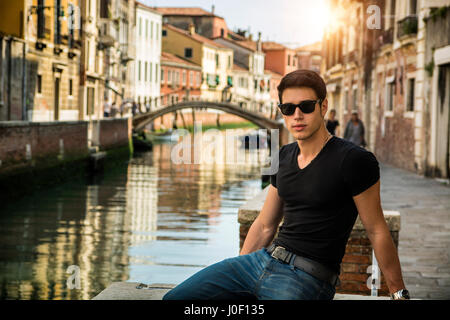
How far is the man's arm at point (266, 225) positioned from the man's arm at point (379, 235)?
1.24 ft

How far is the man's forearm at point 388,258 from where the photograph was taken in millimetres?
2893

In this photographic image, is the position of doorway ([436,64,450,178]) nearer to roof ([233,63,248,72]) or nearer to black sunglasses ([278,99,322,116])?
black sunglasses ([278,99,322,116])

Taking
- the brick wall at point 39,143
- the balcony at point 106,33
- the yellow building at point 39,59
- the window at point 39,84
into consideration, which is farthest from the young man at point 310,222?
the balcony at point 106,33

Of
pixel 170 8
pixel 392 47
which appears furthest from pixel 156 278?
pixel 170 8

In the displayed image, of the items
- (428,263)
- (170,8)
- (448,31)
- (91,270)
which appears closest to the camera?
(428,263)

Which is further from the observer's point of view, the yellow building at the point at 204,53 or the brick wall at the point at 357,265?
the yellow building at the point at 204,53

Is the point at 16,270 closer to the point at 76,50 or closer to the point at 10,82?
the point at 10,82

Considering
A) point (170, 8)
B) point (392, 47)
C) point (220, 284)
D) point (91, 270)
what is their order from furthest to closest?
point (170, 8), point (392, 47), point (91, 270), point (220, 284)

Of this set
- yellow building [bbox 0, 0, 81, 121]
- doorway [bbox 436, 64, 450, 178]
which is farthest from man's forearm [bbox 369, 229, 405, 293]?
yellow building [bbox 0, 0, 81, 121]

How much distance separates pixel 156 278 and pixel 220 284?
283 inches

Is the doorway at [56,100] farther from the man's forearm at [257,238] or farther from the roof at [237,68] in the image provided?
the roof at [237,68]

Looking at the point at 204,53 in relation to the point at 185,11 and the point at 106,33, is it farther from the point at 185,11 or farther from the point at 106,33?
the point at 106,33

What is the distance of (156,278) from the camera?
9875mm

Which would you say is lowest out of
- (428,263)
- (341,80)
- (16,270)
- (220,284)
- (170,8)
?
(16,270)
